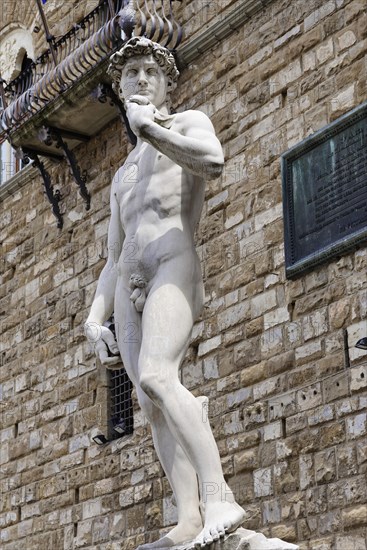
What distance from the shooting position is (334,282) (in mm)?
9766

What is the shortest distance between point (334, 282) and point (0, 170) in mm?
7650

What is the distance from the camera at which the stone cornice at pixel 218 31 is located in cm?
1147

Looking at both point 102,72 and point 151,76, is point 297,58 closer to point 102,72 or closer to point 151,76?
point 102,72

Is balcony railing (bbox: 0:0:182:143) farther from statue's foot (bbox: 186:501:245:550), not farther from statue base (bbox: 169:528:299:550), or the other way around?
statue base (bbox: 169:528:299:550)

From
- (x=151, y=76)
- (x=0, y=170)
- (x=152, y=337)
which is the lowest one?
(x=152, y=337)

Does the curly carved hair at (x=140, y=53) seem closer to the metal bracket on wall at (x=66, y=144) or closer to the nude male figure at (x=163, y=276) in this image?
the nude male figure at (x=163, y=276)

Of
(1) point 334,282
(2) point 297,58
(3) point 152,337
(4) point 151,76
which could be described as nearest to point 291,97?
(2) point 297,58

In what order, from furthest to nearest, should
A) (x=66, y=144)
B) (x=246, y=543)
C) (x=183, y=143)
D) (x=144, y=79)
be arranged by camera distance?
(x=66, y=144)
(x=144, y=79)
(x=183, y=143)
(x=246, y=543)

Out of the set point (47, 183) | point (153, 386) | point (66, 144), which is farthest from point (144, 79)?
point (47, 183)

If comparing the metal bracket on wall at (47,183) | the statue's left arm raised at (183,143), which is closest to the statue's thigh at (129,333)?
the statue's left arm raised at (183,143)

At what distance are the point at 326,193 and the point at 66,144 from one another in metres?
4.52

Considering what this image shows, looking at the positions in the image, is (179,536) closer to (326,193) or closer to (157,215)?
(157,215)

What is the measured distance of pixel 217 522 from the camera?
609 cm

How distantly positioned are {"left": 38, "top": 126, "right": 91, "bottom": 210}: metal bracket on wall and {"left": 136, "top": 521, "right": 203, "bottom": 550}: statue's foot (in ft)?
24.6
